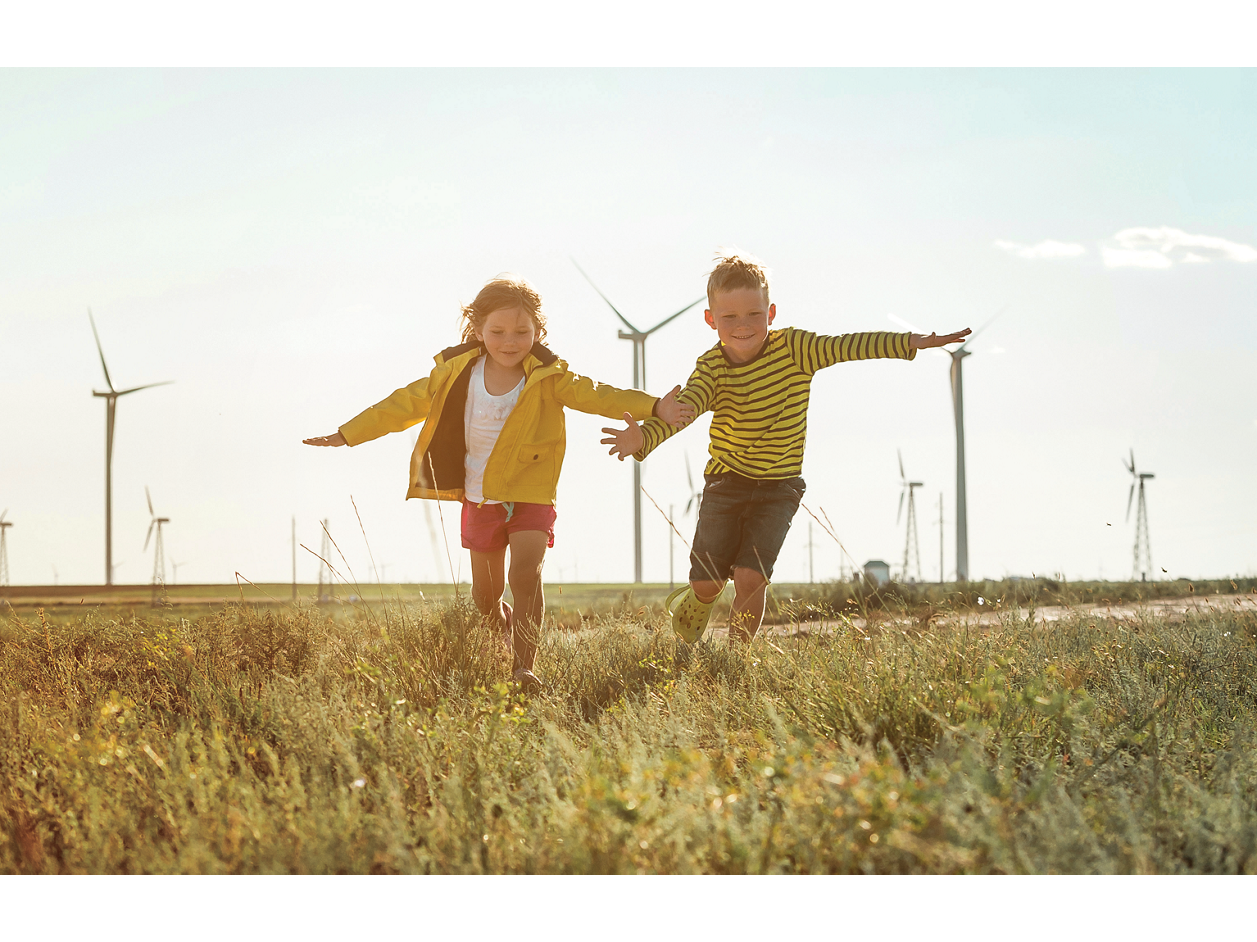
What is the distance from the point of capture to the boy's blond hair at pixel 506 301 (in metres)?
5.57

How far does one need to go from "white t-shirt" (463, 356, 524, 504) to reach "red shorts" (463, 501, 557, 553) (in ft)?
0.24

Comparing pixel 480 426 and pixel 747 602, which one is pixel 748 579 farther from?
pixel 480 426

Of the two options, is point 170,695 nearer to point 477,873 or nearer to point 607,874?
point 477,873

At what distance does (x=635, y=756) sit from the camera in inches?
122

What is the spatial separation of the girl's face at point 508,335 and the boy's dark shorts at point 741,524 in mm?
1433

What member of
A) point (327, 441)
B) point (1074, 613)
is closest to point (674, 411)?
point (327, 441)

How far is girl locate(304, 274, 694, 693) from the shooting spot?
532 cm

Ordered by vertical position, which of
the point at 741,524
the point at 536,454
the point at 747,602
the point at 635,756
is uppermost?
the point at 536,454

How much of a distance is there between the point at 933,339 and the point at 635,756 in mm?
2941

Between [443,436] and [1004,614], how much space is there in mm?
3511

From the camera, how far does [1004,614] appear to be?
18.5 feet

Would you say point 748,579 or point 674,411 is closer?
point 674,411

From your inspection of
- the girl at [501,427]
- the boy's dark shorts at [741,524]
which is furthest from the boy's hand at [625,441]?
the boy's dark shorts at [741,524]

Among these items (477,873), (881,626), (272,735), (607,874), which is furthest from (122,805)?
(881,626)
